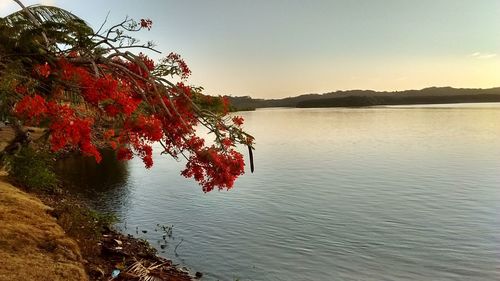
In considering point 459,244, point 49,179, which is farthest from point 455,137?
point 49,179

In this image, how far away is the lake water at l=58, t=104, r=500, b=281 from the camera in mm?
19094

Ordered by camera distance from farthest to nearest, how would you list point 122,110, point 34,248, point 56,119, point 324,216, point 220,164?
point 324,216
point 34,248
point 220,164
point 122,110
point 56,119

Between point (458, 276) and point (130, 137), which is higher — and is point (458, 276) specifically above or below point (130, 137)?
below

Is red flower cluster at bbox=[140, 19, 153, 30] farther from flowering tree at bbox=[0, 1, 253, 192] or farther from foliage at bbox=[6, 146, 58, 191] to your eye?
foliage at bbox=[6, 146, 58, 191]

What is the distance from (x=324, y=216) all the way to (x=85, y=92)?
2039cm

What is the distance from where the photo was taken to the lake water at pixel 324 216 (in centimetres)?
1909

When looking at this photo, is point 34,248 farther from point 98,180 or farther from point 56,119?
point 98,180

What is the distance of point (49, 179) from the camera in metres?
22.0

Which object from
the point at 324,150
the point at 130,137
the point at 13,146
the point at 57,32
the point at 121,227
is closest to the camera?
the point at 57,32

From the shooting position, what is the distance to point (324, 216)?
86.4 feet

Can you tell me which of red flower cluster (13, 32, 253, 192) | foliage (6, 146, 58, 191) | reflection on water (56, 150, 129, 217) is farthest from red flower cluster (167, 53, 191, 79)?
reflection on water (56, 150, 129, 217)

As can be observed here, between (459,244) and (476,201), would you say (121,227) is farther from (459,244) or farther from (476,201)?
(476,201)

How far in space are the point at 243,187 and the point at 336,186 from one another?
7.17 metres

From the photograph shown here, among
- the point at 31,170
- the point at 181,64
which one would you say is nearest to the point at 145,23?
the point at 181,64
